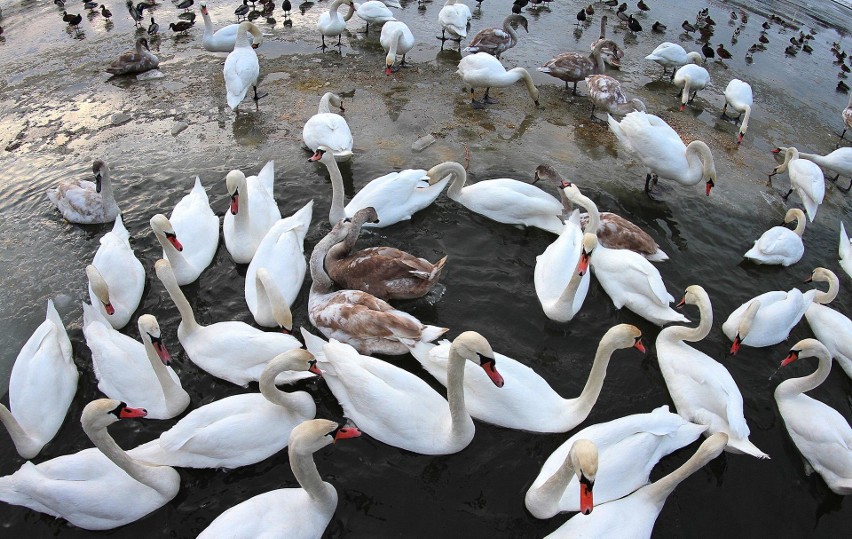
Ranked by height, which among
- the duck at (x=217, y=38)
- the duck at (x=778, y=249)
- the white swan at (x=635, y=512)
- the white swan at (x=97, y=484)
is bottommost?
the white swan at (x=97, y=484)

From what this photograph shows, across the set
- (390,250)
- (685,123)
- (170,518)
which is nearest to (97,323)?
(170,518)

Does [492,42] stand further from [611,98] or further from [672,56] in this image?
[672,56]

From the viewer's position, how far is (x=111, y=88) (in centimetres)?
1297

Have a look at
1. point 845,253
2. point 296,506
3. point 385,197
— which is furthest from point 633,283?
point 296,506

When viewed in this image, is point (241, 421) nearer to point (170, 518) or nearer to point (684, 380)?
point (170, 518)

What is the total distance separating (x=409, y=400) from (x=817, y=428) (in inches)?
165

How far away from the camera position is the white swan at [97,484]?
4.70m

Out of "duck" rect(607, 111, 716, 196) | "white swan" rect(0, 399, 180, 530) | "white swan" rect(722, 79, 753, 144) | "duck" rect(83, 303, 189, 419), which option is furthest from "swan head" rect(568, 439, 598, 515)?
"white swan" rect(722, 79, 753, 144)

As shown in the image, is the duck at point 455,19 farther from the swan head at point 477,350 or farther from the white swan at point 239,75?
the swan head at point 477,350

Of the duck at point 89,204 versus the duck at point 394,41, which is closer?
the duck at point 89,204

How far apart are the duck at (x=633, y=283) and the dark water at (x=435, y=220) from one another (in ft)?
0.74

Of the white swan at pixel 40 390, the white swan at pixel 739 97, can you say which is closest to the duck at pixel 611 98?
the white swan at pixel 739 97

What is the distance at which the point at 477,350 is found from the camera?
5.03 meters

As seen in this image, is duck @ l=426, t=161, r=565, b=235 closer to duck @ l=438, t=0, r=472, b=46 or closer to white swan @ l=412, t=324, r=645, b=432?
white swan @ l=412, t=324, r=645, b=432
